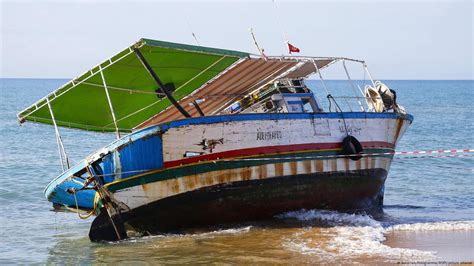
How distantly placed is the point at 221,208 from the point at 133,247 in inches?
69.5

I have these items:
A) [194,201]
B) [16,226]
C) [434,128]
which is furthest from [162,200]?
[434,128]

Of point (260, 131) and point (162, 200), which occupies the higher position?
point (260, 131)

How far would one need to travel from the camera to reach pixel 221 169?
13023 mm

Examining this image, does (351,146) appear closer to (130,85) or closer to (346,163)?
(346,163)

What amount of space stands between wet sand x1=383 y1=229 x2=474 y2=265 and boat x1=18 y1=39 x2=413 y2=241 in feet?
6.73

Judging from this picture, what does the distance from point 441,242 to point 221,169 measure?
3.98 metres

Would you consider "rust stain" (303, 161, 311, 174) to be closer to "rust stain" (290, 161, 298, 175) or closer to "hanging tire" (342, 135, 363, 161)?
"rust stain" (290, 161, 298, 175)

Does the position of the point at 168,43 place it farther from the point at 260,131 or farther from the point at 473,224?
the point at 473,224

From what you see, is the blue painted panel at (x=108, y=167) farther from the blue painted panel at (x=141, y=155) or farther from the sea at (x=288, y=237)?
the sea at (x=288, y=237)

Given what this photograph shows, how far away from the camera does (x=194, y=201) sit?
42.9 feet

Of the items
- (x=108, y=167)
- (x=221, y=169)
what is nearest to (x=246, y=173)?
(x=221, y=169)

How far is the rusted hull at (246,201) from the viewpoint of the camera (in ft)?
43.0

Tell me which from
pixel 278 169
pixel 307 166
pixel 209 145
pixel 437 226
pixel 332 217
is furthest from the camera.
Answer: pixel 332 217

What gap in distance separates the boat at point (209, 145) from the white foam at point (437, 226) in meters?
1.58
